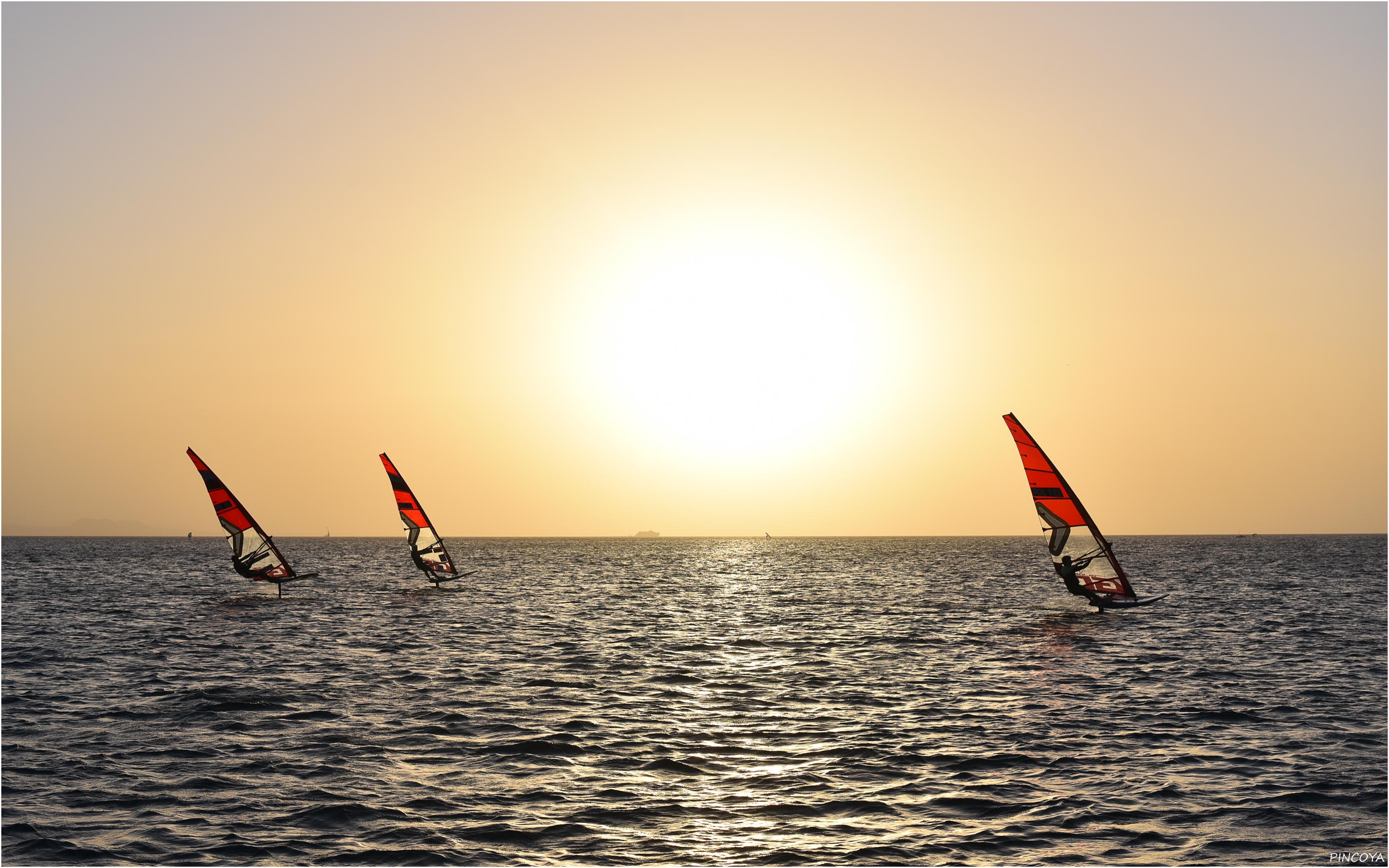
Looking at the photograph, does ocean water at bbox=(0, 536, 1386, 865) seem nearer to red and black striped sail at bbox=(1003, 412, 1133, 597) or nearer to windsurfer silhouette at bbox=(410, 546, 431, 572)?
red and black striped sail at bbox=(1003, 412, 1133, 597)

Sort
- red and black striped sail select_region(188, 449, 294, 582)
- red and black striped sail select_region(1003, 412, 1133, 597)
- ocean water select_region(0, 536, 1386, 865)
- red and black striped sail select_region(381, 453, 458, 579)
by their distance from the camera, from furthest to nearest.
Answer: red and black striped sail select_region(381, 453, 458, 579), red and black striped sail select_region(188, 449, 294, 582), red and black striped sail select_region(1003, 412, 1133, 597), ocean water select_region(0, 536, 1386, 865)

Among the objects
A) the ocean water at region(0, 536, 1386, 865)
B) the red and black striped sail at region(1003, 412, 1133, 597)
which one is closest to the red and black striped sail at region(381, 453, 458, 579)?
the ocean water at region(0, 536, 1386, 865)

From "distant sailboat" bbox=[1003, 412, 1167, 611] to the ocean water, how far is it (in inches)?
132

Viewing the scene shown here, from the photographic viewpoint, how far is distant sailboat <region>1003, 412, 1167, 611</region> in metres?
41.0

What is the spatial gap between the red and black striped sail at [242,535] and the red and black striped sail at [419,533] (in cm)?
768

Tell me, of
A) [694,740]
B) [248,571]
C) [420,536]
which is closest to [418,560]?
[420,536]

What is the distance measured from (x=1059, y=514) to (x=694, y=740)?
27846 mm

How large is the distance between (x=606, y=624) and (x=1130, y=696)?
78.6 ft

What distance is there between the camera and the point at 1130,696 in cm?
2317

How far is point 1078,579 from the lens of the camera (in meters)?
44.0

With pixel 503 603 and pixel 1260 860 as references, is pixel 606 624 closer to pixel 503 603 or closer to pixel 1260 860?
pixel 503 603

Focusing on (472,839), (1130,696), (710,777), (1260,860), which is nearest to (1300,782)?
(1260,860)

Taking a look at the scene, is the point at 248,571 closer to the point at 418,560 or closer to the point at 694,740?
the point at 418,560

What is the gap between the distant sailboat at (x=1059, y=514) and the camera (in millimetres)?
41031
